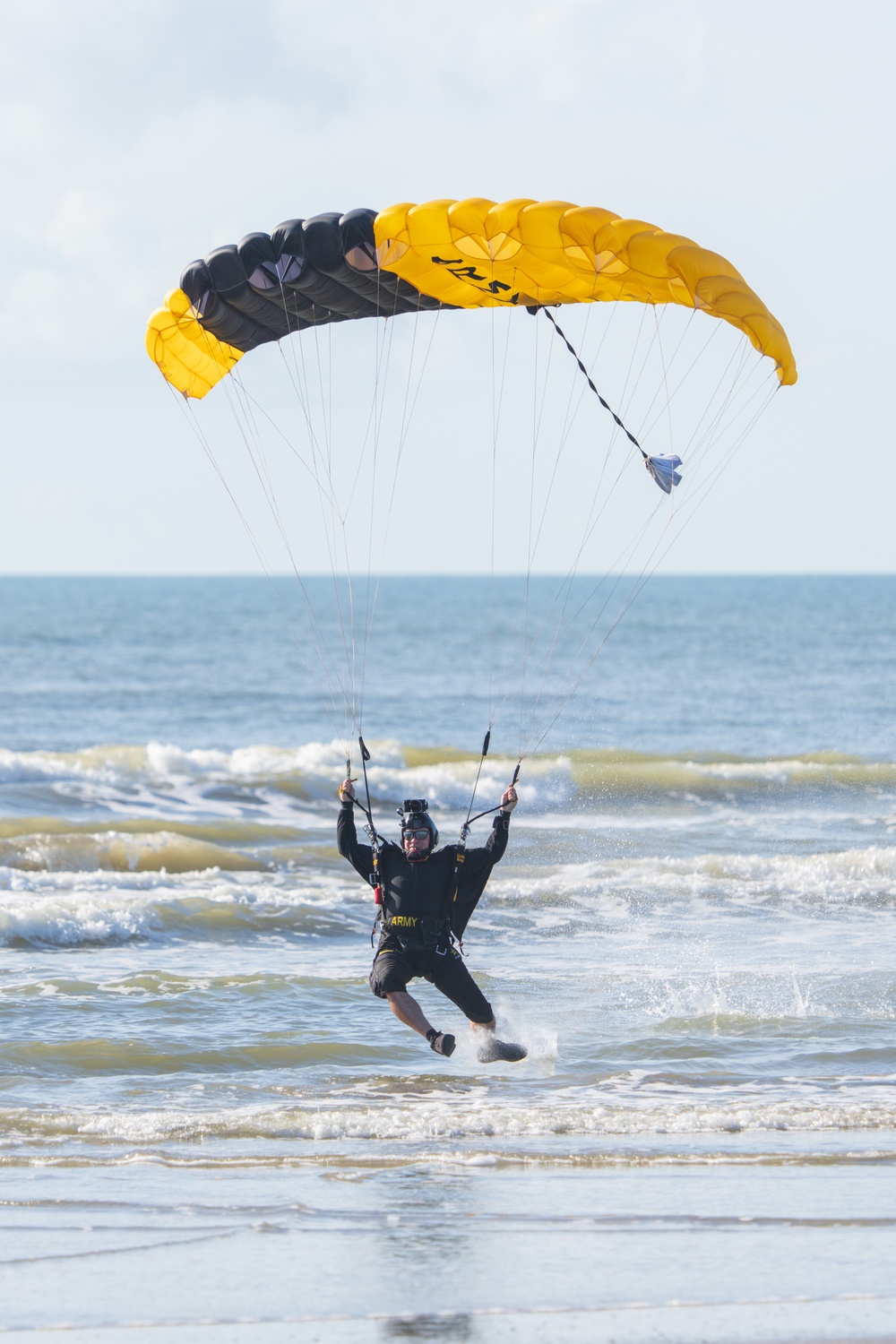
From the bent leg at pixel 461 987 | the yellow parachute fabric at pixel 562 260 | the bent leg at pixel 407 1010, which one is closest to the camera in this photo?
the bent leg at pixel 407 1010

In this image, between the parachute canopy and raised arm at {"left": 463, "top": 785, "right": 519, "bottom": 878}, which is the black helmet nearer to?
raised arm at {"left": 463, "top": 785, "right": 519, "bottom": 878}

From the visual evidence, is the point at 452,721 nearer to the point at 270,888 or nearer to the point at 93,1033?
the point at 270,888

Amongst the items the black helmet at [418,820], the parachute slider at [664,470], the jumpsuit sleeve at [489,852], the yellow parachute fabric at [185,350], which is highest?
the yellow parachute fabric at [185,350]

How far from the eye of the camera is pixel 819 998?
1074 cm

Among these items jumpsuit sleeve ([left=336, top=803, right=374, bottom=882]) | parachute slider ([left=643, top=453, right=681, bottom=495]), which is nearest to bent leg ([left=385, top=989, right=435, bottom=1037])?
jumpsuit sleeve ([left=336, top=803, right=374, bottom=882])

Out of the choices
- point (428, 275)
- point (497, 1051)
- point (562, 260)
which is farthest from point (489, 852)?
point (428, 275)

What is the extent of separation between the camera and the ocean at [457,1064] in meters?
5.33

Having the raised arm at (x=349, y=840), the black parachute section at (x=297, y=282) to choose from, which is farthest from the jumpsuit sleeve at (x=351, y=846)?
the black parachute section at (x=297, y=282)

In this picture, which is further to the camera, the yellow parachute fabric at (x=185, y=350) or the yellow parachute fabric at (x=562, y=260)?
the yellow parachute fabric at (x=185, y=350)

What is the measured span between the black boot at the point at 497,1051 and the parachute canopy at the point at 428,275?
4407 millimetres

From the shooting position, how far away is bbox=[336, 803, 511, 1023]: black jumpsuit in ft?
28.1

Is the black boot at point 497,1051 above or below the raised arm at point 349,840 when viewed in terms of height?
below

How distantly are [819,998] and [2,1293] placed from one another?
6901 mm

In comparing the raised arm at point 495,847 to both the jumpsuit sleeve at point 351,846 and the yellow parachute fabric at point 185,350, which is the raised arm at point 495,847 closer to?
the jumpsuit sleeve at point 351,846
